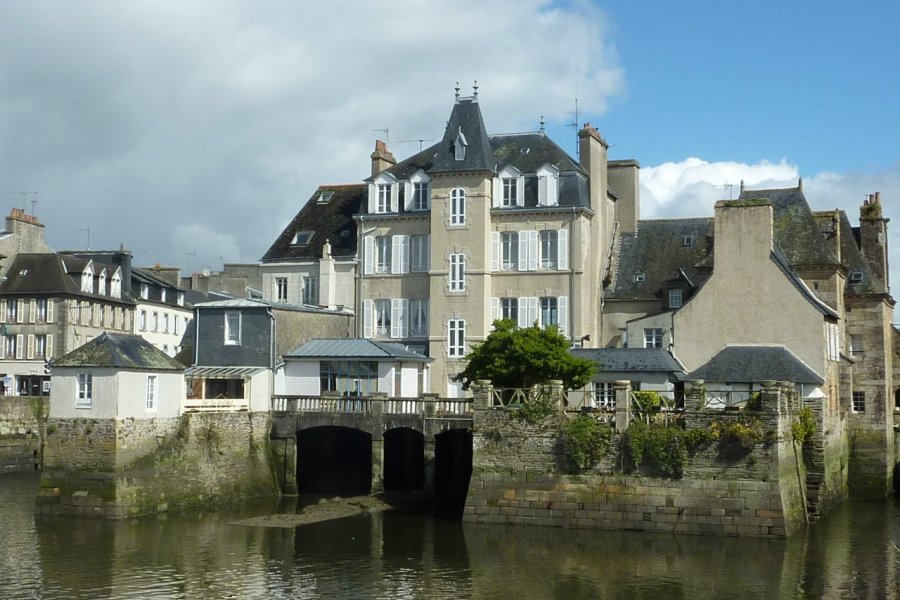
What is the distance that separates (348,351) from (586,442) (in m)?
15.0

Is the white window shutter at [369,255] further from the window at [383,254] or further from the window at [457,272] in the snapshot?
the window at [457,272]

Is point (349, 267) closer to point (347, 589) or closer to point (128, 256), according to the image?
point (128, 256)

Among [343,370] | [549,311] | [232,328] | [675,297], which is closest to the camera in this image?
[232,328]

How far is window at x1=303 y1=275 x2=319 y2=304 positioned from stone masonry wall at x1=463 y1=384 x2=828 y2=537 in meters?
21.9

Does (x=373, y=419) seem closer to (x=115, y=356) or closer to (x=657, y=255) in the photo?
(x=115, y=356)

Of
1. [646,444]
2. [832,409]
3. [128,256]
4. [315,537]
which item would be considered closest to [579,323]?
[832,409]

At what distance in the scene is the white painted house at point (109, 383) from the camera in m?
36.4

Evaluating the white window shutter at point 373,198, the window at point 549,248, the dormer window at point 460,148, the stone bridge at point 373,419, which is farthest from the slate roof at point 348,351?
the dormer window at point 460,148

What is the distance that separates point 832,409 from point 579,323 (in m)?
11.8

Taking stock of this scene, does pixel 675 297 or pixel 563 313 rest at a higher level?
pixel 675 297

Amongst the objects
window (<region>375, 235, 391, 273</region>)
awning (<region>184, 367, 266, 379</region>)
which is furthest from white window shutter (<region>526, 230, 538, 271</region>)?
awning (<region>184, 367, 266, 379</region>)

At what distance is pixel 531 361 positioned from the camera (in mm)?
41875

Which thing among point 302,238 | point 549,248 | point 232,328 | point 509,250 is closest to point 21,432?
point 232,328

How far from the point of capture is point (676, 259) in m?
53.9
